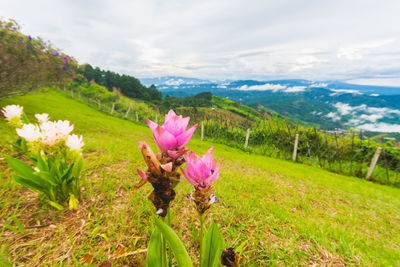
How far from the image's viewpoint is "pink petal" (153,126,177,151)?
0.77m

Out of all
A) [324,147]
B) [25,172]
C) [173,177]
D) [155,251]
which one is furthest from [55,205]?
[324,147]

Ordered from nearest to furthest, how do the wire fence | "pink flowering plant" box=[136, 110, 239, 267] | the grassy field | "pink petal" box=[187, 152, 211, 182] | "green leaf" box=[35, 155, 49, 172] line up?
"pink flowering plant" box=[136, 110, 239, 267] → "pink petal" box=[187, 152, 211, 182] → the grassy field → "green leaf" box=[35, 155, 49, 172] → the wire fence

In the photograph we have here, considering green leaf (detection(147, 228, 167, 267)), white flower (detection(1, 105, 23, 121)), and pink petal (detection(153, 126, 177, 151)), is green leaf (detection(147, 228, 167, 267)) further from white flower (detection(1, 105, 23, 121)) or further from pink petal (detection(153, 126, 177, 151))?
white flower (detection(1, 105, 23, 121))

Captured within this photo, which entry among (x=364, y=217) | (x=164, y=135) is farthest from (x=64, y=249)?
(x=364, y=217)

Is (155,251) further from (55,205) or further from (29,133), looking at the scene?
(29,133)

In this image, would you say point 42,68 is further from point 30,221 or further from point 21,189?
point 30,221

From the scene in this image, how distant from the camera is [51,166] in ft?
5.93

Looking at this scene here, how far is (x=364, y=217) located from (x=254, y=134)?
12.8 m

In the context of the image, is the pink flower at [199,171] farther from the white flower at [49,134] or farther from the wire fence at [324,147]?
the wire fence at [324,147]

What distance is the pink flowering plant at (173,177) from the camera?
753 mm

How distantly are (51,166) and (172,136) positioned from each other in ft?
6.24

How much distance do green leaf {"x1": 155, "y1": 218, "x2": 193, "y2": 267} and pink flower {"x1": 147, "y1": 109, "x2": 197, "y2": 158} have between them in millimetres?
350

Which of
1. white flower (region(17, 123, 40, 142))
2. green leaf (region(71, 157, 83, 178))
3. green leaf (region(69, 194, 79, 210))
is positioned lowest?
green leaf (region(69, 194, 79, 210))

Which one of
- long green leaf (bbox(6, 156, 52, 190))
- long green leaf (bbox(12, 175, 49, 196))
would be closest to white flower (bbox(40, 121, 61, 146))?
long green leaf (bbox(6, 156, 52, 190))
